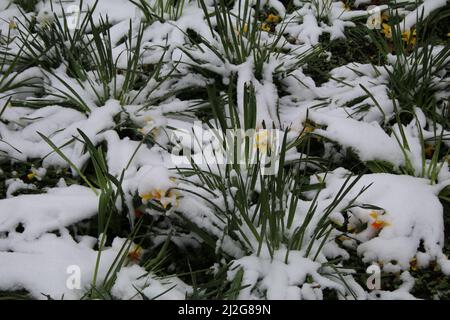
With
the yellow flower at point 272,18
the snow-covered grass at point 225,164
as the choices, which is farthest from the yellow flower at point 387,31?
the yellow flower at point 272,18

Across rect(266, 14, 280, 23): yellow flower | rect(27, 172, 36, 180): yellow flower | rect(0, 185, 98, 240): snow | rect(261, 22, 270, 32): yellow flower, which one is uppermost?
rect(266, 14, 280, 23): yellow flower

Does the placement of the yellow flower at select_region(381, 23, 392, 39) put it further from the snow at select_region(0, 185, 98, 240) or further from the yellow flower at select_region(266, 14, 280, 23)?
the snow at select_region(0, 185, 98, 240)

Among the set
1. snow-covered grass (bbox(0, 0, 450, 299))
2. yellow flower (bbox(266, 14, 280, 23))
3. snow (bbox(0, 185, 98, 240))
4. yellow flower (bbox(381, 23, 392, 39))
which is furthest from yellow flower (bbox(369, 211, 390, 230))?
yellow flower (bbox(266, 14, 280, 23))

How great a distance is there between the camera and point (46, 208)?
1.92 meters

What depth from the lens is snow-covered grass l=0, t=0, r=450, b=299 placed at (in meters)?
1.71

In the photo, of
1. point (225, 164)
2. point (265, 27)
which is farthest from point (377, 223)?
point (265, 27)

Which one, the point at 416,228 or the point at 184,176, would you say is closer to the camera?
the point at 416,228

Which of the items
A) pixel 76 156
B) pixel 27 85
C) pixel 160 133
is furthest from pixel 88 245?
pixel 27 85

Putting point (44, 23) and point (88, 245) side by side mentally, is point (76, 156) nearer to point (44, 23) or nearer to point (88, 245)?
point (88, 245)

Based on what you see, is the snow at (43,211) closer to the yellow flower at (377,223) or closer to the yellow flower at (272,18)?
the yellow flower at (377,223)

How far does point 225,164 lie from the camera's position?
6.48ft

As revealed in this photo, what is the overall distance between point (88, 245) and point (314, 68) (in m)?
1.43

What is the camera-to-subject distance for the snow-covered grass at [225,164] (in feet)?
5.60

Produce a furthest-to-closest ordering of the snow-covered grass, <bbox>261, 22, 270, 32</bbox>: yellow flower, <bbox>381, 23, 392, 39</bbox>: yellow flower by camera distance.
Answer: <bbox>261, 22, 270, 32</bbox>: yellow flower
<bbox>381, 23, 392, 39</bbox>: yellow flower
the snow-covered grass
